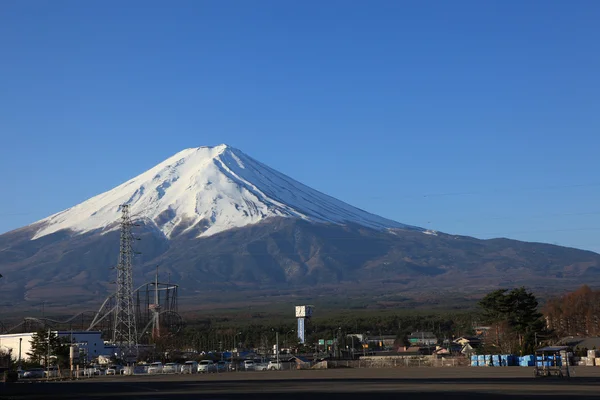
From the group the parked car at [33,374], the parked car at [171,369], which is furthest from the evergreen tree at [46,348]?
the parked car at [171,369]

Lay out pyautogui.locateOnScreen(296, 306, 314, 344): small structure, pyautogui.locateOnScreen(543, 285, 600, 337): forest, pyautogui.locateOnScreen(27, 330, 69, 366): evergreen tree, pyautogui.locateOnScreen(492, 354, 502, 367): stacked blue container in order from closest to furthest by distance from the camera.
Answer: pyautogui.locateOnScreen(492, 354, 502, 367): stacked blue container, pyautogui.locateOnScreen(27, 330, 69, 366): evergreen tree, pyautogui.locateOnScreen(543, 285, 600, 337): forest, pyautogui.locateOnScreen(296, 306, 314, 344): small structure

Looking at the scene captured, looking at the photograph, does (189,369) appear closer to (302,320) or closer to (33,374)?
(33,374)

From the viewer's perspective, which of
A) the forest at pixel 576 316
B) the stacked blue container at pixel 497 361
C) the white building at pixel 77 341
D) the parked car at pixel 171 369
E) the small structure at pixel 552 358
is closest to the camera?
the small structure at pixel 552 358

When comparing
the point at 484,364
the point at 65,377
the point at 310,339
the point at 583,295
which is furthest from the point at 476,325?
the point at 65,377

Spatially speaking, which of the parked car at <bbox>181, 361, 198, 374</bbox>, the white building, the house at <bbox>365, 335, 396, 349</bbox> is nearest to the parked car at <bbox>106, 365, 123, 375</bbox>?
the parked car at <bbox>181, 361, 198, 374</bbox>

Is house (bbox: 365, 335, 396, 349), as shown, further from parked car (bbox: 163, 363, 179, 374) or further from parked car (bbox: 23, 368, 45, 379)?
parked car (bbox: 23, 368, 45, 379)

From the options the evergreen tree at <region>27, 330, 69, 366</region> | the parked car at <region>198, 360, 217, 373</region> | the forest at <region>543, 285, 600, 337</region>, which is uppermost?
the forest at <region>543, 285, 600, 337</region>

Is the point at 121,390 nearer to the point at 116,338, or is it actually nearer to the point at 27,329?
the point at 116,338

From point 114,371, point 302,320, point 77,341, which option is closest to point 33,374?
point 114,371

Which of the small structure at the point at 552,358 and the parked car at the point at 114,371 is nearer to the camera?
the small structure at the point at 552,358

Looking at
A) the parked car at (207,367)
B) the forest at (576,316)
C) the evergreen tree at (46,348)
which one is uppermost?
the forest at (576,316)

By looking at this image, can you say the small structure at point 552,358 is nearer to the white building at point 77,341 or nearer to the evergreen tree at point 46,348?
the evergreen tree at point 46,348
